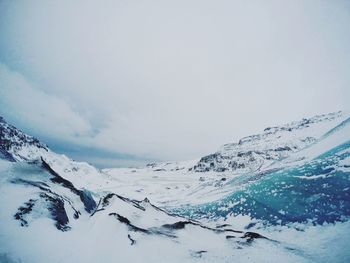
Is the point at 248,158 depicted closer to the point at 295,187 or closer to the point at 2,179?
the point at 295,187

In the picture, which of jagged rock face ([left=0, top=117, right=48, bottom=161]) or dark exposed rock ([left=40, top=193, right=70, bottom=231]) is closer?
dark exposed rock ([left=40, top=193, right=70, bottom=231])

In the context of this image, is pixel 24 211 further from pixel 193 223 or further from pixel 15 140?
pixel 15 140

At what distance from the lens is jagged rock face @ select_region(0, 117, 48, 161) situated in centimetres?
4375

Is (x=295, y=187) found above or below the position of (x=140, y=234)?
above

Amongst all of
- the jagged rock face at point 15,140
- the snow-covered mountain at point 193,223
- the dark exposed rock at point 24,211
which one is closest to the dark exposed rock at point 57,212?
the snow-covered mountain at point 193,223

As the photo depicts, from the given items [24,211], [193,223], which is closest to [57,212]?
[24,211]

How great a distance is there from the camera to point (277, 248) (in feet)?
36.3

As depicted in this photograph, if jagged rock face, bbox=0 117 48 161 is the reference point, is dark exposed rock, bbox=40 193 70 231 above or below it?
below

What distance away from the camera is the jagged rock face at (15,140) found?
1722 inches

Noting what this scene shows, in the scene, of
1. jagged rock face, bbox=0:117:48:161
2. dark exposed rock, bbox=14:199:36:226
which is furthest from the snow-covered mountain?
jagged rock face, bbox=0:117:48:161

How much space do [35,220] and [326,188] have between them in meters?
16.0

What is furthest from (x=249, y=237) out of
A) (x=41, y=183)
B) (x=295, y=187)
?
(x=41, y=183)

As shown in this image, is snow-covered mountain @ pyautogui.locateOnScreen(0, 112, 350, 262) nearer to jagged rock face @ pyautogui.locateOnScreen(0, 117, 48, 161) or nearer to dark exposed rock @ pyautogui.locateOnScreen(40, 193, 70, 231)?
dark exposed rock @ pyautogui.locateOnScreen(40, 193, 70, 231)

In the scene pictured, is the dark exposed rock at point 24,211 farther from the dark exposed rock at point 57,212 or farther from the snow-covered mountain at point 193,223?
the dark exposed rock at point 57,212
